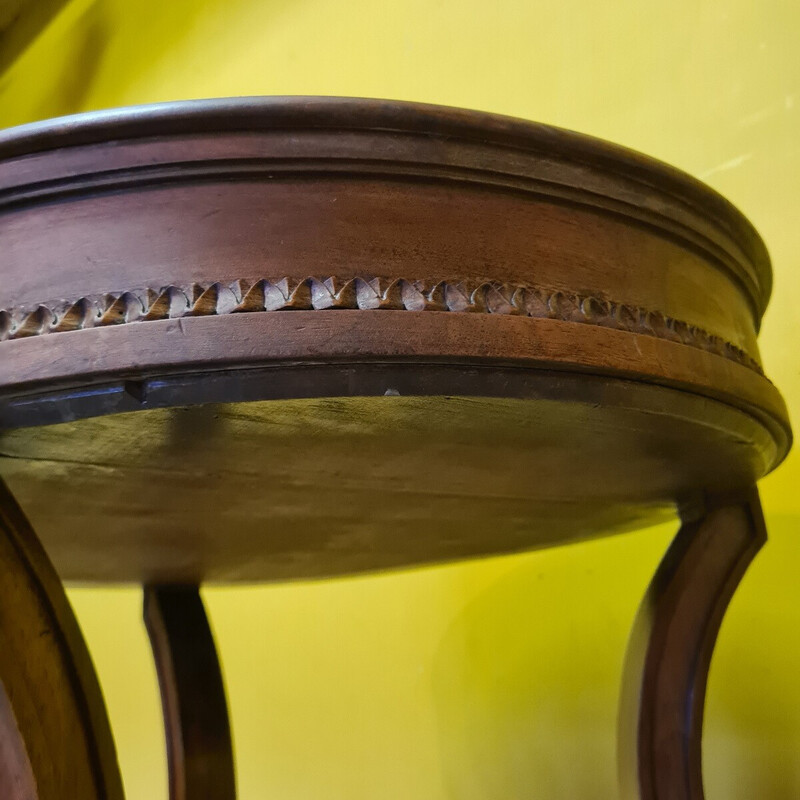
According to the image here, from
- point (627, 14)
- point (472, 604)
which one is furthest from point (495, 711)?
point (627, 14)

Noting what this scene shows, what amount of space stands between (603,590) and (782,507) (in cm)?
20

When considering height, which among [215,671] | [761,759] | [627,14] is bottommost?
[761,759]

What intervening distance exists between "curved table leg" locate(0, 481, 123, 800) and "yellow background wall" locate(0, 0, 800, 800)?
615mm

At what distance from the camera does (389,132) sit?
29 centimetres

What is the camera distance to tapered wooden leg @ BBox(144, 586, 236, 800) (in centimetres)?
74

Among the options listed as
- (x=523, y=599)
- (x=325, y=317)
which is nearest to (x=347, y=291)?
(x=325, y=317)

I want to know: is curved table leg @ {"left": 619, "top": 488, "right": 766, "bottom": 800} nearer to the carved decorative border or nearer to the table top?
the table top

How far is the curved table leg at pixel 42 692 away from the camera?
0.31 metres

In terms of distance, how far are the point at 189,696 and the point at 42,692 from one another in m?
0.46

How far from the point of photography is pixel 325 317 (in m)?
0.27

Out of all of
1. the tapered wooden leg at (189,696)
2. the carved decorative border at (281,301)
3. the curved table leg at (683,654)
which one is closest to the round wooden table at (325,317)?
the carved decorative border at (281,301)

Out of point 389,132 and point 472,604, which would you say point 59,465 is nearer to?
point 389,132

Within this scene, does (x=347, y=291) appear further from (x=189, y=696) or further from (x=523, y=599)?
(x=523, y=599)

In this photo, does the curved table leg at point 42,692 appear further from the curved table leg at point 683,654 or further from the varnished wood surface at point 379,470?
the curved table leg at point 683,654
